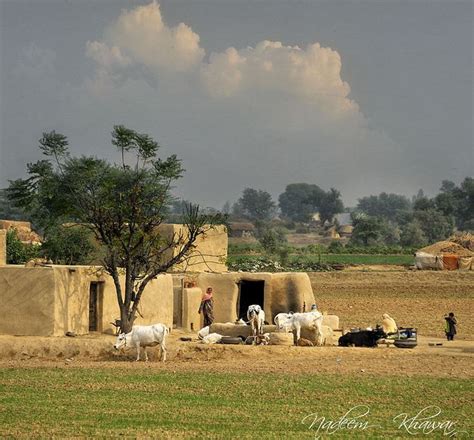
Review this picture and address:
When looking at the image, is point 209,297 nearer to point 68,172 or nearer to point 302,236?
point 68,172

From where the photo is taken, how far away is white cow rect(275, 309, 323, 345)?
26359 millimetres

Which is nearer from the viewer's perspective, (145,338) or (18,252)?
(145,338)

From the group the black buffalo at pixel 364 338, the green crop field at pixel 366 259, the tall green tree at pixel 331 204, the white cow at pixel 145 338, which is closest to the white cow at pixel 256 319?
the black buffalo at pixel 364 338

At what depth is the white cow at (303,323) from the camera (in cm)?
2636

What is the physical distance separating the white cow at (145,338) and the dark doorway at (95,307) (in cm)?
391

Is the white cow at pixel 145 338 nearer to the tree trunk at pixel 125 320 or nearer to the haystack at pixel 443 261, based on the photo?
the tree trunk at pixel 125 320

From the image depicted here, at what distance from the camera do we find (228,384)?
1984 centimetres

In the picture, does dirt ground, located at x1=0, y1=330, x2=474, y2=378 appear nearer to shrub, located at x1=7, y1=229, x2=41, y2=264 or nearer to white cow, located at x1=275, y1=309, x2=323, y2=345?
white cow, located at x1=275, y1=309, x2=323, y2=345

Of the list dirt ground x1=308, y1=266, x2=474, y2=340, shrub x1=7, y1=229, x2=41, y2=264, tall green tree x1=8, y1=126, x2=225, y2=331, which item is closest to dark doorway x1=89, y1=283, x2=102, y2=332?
tall green tree x1=8, y1=126, x2=225, y2=331

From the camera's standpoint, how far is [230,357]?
79.6 ft

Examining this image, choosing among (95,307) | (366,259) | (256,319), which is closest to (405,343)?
(256,319)

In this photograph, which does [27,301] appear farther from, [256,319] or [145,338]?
[256,319]

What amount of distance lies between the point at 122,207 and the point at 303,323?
5.58 m

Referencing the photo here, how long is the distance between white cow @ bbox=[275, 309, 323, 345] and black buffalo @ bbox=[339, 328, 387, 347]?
0.74 metres
